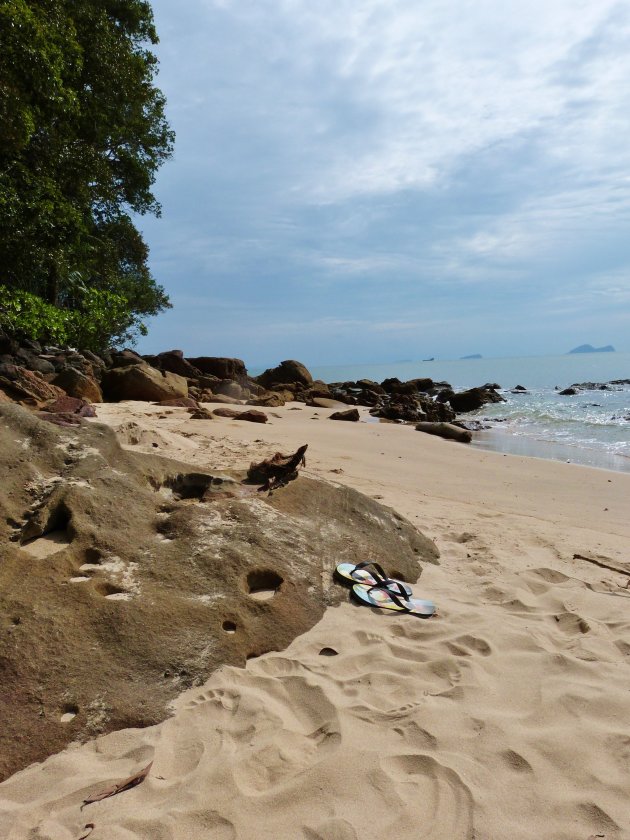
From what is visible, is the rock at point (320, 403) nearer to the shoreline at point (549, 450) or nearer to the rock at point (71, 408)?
the shoreline at point (549, 450)

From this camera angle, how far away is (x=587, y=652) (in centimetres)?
267

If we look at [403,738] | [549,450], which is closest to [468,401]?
[549,450]

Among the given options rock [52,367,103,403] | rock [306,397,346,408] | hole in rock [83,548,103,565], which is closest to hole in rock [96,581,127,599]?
hole in rock [83,548,103,565]

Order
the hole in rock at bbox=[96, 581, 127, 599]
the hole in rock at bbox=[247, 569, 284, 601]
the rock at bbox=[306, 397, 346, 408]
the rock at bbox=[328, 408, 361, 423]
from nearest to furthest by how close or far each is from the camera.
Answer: the hole in rock at bbox=[96, 581, 127, 599] < the hole in rock at bbox=[247, 569, 284, 601] < the rock at bbox=[328, 408, 361, 423] < the rock at bbox=[306, 397, 346, 408]

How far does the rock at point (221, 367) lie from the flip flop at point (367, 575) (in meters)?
17.8

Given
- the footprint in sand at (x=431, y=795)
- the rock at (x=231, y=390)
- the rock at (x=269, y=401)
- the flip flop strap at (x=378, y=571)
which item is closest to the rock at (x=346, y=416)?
the rock at (x=269, y=401)

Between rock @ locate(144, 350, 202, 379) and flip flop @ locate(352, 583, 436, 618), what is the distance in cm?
1731

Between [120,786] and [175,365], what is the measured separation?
62.7ft

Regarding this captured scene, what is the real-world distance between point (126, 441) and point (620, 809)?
18.4ft

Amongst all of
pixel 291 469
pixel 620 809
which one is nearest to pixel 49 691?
pixel 620 809

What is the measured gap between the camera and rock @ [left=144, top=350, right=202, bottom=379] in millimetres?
19844

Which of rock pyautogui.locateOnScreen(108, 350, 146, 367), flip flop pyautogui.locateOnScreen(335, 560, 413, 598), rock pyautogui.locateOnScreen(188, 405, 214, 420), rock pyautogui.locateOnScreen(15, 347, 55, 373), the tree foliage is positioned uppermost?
the tree foliage

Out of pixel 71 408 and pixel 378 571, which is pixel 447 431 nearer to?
pixel 71 408

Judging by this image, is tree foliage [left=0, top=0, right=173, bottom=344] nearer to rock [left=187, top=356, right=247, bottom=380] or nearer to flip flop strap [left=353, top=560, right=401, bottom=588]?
rock [left=187, top=356, right=247, bottom=380]
